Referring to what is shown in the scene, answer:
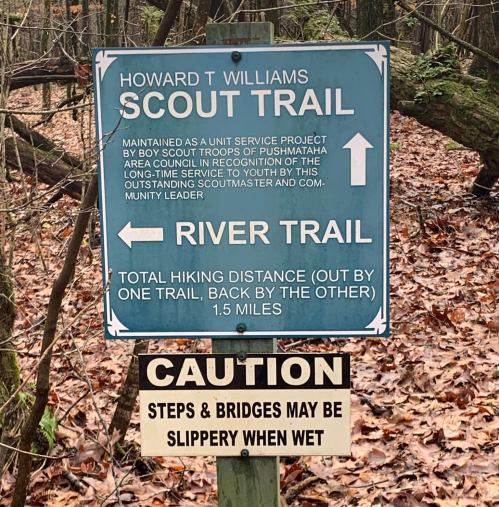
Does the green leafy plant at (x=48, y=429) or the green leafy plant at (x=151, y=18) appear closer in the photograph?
the green leafy plant at (x=48, y=429)

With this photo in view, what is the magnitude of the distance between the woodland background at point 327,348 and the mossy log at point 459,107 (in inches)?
0.8

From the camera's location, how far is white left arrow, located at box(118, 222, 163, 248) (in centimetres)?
209

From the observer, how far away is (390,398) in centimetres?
505

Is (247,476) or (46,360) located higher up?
(46,360)

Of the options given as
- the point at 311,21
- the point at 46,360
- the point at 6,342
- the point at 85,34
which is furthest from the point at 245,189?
the point at 311,21

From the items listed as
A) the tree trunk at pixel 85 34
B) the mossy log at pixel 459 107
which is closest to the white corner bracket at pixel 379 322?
the tree trunk at pixel 85 34

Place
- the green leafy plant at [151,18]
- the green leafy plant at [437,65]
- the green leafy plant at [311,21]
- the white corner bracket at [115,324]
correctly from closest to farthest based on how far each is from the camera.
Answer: the white corner bracket at [115,324] → the green leafy plant at [437,65] → the green leafy plant at [151,18] → the green leafy plant at [311,21]

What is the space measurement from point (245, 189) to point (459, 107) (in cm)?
755

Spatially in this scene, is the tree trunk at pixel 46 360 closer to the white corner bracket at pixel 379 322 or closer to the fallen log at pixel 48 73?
the white corner bracket at pixel 379 322

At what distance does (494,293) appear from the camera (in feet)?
21.7

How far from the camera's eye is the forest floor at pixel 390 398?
12.8 feet

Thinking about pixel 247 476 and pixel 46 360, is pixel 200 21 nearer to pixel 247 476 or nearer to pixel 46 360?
pixel 46 360

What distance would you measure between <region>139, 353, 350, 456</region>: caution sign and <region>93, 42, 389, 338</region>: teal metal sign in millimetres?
124

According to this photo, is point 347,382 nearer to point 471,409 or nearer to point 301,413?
point 301,413
